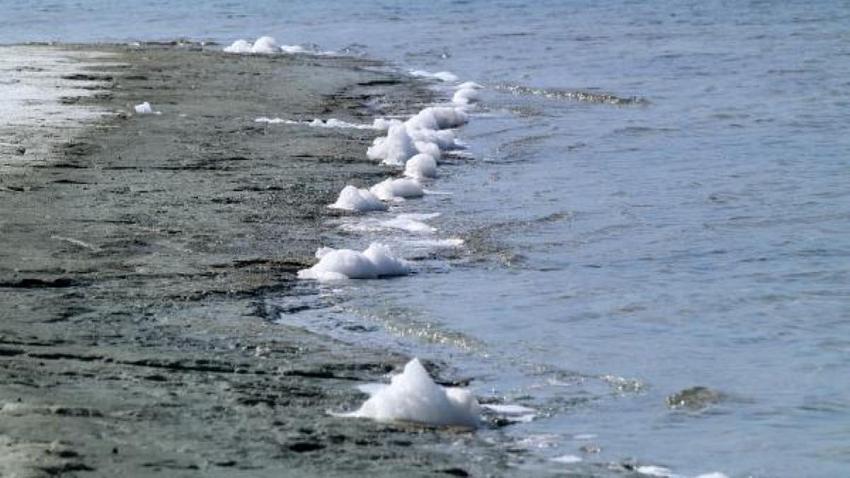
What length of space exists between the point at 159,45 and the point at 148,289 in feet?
72.5

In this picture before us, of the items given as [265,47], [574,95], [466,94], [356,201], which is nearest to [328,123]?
[466,94]

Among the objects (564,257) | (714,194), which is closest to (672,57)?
(714,194)

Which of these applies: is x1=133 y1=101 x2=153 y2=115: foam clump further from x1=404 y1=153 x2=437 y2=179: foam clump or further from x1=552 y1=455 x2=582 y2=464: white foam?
x1=552 y1=455 x2=582 y2=464: white foam

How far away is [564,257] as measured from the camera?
10.6 metres

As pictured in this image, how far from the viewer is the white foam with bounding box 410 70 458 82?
2444 centimetres

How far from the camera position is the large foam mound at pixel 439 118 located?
17594 mm

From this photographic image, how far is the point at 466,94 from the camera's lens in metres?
21.7

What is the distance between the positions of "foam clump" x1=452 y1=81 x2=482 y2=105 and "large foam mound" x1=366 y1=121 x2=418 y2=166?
5.97 metres

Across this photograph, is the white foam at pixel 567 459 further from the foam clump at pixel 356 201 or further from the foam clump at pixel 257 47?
the foam clump at pixel 257 47

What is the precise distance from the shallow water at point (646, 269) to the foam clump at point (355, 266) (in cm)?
13

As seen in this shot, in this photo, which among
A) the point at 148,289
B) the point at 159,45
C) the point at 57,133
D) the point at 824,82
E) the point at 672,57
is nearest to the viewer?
the point at 148,289

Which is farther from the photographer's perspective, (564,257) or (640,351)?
(564,257)

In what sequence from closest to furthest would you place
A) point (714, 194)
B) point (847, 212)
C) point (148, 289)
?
point (148, 289)
point (847, 212)
point (714, 194)

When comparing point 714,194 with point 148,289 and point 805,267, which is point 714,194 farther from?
point 148,289
